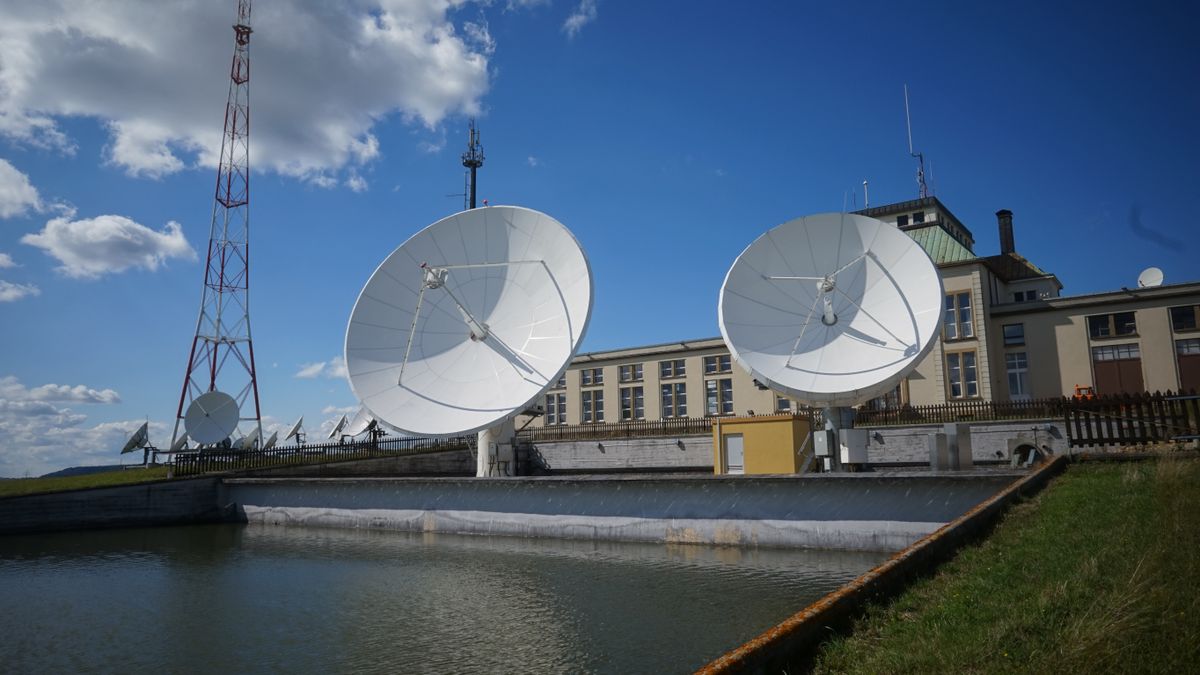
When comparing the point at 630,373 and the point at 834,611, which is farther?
the point at 630,373

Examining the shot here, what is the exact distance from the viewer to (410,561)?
20359mm

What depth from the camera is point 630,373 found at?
1967 inches

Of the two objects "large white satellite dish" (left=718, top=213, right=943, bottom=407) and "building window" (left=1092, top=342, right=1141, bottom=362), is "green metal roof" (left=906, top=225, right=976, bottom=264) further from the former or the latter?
"large white satellite dish" (left=718, top=213, right=943, bottom=407)

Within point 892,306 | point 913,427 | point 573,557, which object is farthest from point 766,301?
point 913,427

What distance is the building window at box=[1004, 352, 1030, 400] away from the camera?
1515 inches

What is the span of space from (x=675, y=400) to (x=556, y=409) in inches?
383

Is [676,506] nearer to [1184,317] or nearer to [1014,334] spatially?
[1014,334]

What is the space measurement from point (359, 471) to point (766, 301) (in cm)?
2294

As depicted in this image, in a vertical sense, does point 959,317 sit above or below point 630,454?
above

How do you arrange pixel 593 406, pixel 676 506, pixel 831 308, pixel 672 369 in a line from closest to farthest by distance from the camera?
pixel 676 506
pixel 831 308
pixel 672 369
pixel 593 406

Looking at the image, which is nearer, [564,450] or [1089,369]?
[1089,369]

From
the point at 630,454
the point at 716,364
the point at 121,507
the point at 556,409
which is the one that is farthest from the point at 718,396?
the point at 121,507

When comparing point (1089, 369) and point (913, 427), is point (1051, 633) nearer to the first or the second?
point (913, 427)

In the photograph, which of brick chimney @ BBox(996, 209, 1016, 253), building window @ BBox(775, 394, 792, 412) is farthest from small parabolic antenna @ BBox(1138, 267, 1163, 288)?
building window @ BBox(775, 394, 792, 412)
